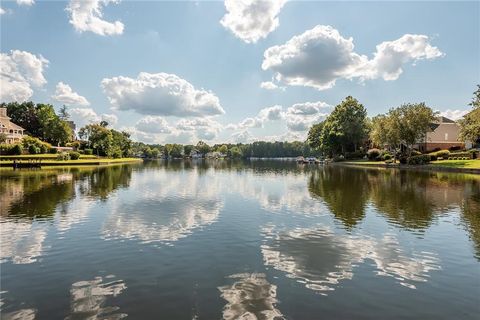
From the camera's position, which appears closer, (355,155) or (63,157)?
(63,157)

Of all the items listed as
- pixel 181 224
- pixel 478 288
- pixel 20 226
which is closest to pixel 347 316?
pixel 478 288

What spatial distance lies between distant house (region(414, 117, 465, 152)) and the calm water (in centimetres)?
8643

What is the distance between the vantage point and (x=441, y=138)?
104m

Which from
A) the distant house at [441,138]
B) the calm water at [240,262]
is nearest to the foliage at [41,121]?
the calm water at [240,262]

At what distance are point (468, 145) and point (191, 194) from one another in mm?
92583

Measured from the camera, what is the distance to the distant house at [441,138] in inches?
4031

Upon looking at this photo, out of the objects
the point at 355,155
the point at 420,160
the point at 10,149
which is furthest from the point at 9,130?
the point at 420,160

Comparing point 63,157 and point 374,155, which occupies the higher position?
point 63,157

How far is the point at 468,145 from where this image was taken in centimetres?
9544

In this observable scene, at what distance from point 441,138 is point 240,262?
110m

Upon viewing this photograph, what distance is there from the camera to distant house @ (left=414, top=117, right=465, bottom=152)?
102 metres

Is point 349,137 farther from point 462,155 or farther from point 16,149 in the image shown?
point 16,149

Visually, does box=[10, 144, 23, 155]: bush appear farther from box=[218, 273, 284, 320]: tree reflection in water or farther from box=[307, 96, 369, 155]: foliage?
box=[218, 273, 284, 320]: tree reflection in water

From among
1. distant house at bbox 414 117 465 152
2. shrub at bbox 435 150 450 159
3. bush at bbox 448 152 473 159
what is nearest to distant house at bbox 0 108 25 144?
shrub at bbox 435 150 450 159
